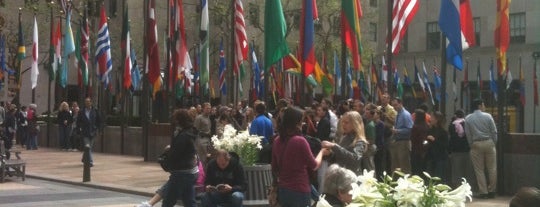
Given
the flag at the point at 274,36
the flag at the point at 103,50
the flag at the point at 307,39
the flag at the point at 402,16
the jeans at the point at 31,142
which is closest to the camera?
the flag at the point at 402,16

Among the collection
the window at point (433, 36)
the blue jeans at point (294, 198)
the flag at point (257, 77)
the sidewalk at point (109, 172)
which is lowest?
the sidewalk at point (109, 172)

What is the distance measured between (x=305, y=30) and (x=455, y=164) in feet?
17.7

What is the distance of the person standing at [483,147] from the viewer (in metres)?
13.7

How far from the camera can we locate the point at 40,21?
158ft

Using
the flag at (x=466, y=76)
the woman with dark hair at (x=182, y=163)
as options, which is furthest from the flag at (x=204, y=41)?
the flag at (x=466, y=76)

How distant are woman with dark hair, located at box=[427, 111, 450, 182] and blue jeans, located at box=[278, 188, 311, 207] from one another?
6.34 m

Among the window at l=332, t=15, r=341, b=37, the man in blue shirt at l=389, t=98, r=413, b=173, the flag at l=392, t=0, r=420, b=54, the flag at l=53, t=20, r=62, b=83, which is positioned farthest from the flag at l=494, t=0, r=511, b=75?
the window at l=332, t=15, r=341, b=37

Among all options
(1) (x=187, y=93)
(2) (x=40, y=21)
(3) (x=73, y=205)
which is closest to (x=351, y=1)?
(3) (x=73, y=205)

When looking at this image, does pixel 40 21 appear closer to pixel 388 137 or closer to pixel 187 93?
pixel 187 93

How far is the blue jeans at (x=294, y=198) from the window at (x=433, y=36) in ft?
123

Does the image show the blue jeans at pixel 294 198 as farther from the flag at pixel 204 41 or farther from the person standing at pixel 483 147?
the flag at pixel 204 41

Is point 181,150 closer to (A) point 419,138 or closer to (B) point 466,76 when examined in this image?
(A) point 419,138

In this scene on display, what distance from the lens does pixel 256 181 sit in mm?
12062

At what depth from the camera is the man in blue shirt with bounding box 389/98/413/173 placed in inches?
554
